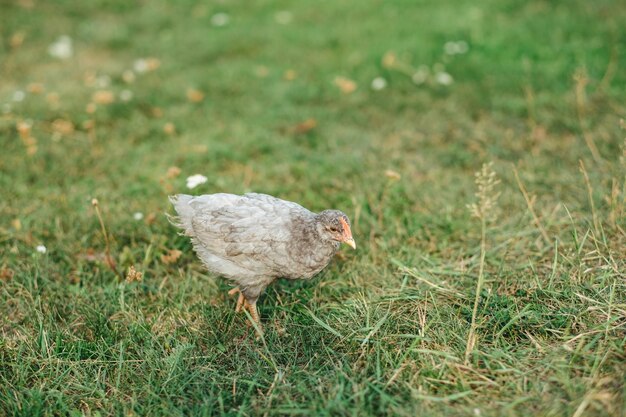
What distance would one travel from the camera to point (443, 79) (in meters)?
5.34

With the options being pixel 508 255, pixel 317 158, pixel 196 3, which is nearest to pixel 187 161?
pixel 317 158

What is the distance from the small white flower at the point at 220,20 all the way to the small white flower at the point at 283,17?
0.75 metres

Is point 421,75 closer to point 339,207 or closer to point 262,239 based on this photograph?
point 339,207

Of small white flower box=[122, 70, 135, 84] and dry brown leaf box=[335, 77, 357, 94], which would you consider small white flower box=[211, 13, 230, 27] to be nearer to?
small white flower box=[122, 70, 135, 84]

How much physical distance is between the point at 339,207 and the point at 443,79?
242 cm

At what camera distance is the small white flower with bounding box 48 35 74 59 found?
6.26 m

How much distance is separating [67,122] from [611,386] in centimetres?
504

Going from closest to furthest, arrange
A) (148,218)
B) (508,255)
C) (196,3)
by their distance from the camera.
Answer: (508,255)
(148,218)
(196,3)

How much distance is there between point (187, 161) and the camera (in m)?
4.40

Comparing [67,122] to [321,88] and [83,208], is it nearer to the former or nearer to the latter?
[83,208]

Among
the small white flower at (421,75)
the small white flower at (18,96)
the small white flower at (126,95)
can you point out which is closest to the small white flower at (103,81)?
the small white flower at (126,95)

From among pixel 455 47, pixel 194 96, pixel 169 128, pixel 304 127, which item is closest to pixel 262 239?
pixel 304 127

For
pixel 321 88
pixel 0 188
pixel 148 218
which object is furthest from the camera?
pixel 321 88

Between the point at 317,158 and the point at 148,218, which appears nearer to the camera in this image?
the point at 148,218
